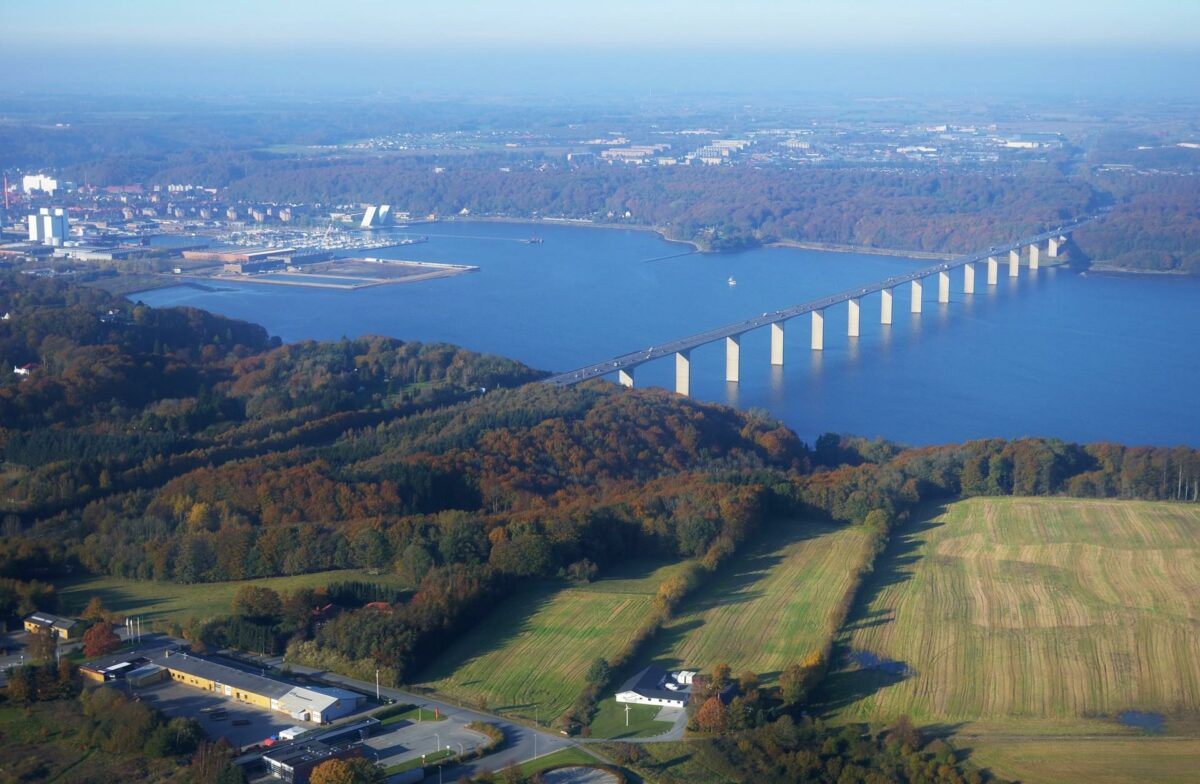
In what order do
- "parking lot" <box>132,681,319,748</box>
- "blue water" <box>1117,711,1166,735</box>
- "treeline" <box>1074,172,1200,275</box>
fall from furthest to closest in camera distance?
"treeline" <box>1074,172,1200,275</box> < "blue water" <box>1117,711,1166,735</box> < "parking lot" <box>132,681,319,748</box>

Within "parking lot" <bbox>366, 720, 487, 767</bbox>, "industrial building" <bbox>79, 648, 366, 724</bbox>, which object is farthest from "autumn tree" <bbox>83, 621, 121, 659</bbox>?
"parking lot" <bbox>366, 720, 487, 767</bbox>

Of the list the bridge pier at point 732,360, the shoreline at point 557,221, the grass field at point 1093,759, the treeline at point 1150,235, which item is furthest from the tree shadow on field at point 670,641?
the shoreline at point 557,221

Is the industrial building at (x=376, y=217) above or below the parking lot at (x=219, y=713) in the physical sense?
above

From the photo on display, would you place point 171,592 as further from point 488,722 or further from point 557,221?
point 557,221

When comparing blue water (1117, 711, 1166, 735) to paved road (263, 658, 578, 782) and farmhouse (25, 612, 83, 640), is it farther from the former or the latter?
farmhouse (25, 612, 83, 640)

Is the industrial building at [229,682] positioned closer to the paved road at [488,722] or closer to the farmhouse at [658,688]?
the paved road at [488,722]

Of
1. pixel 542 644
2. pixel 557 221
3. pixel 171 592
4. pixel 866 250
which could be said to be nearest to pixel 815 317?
pixel 866 250

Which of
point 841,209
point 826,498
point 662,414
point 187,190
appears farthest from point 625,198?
point 826,498
